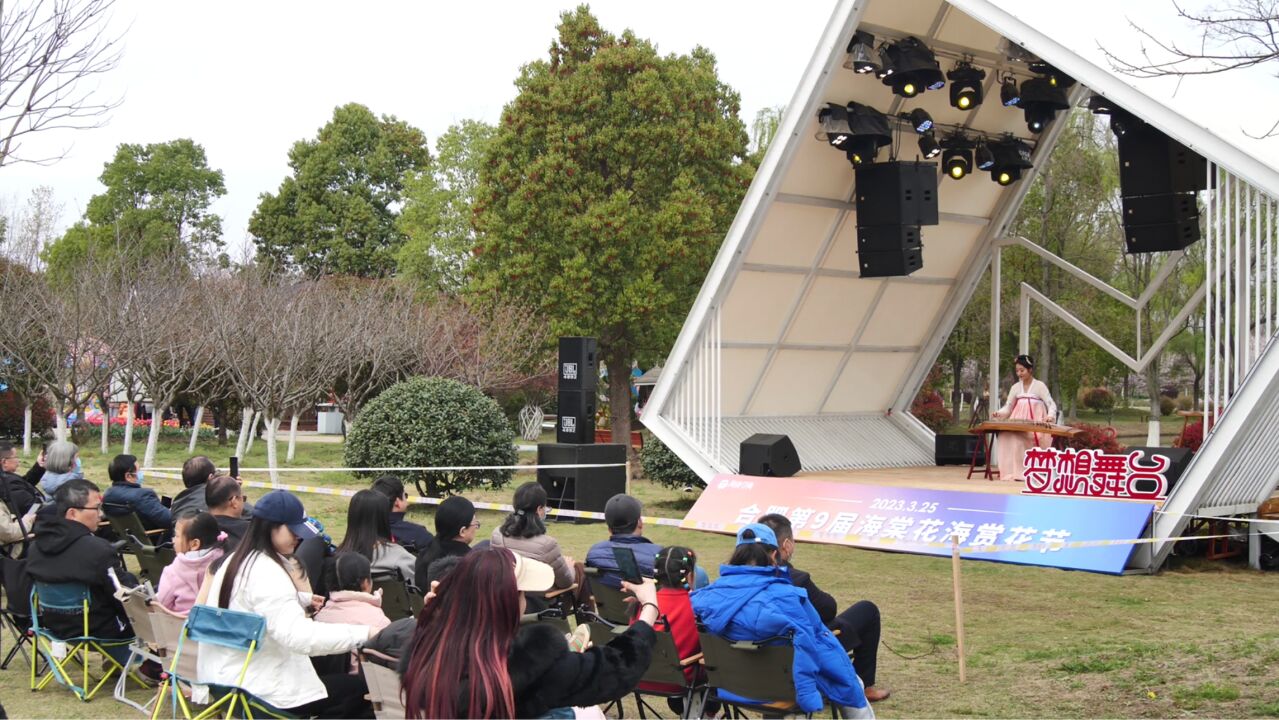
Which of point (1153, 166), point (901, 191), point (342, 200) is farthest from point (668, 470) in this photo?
point (342, 200)

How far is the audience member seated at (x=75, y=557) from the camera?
5.83 m

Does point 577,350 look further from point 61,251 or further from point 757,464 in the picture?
point 61,251

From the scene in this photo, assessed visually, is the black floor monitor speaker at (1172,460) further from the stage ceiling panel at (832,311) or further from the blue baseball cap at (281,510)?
the blue baseball cap at (281,510)

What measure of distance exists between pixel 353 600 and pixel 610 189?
71.8 feet

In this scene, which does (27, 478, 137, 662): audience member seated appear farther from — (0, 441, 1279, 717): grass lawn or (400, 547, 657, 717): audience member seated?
(400, 547, 657, 717): audience member seated

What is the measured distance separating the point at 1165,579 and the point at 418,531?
6.33 meters

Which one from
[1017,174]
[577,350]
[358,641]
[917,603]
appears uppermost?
[1017,174]

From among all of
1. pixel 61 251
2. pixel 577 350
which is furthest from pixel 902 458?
pixel 61 251

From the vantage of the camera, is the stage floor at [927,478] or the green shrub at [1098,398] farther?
the green shrub at [1098,398]

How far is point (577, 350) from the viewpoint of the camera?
14.3 m

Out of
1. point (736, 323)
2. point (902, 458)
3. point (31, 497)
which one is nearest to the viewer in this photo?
point (31, 497)

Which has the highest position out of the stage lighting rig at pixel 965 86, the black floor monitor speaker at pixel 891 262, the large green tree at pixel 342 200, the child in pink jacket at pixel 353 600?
the large green tree at pixel 342 200

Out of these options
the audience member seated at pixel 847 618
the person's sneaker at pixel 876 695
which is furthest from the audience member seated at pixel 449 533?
the person's sneaker at pixel 876 695

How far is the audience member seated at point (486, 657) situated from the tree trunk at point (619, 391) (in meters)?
23.2
